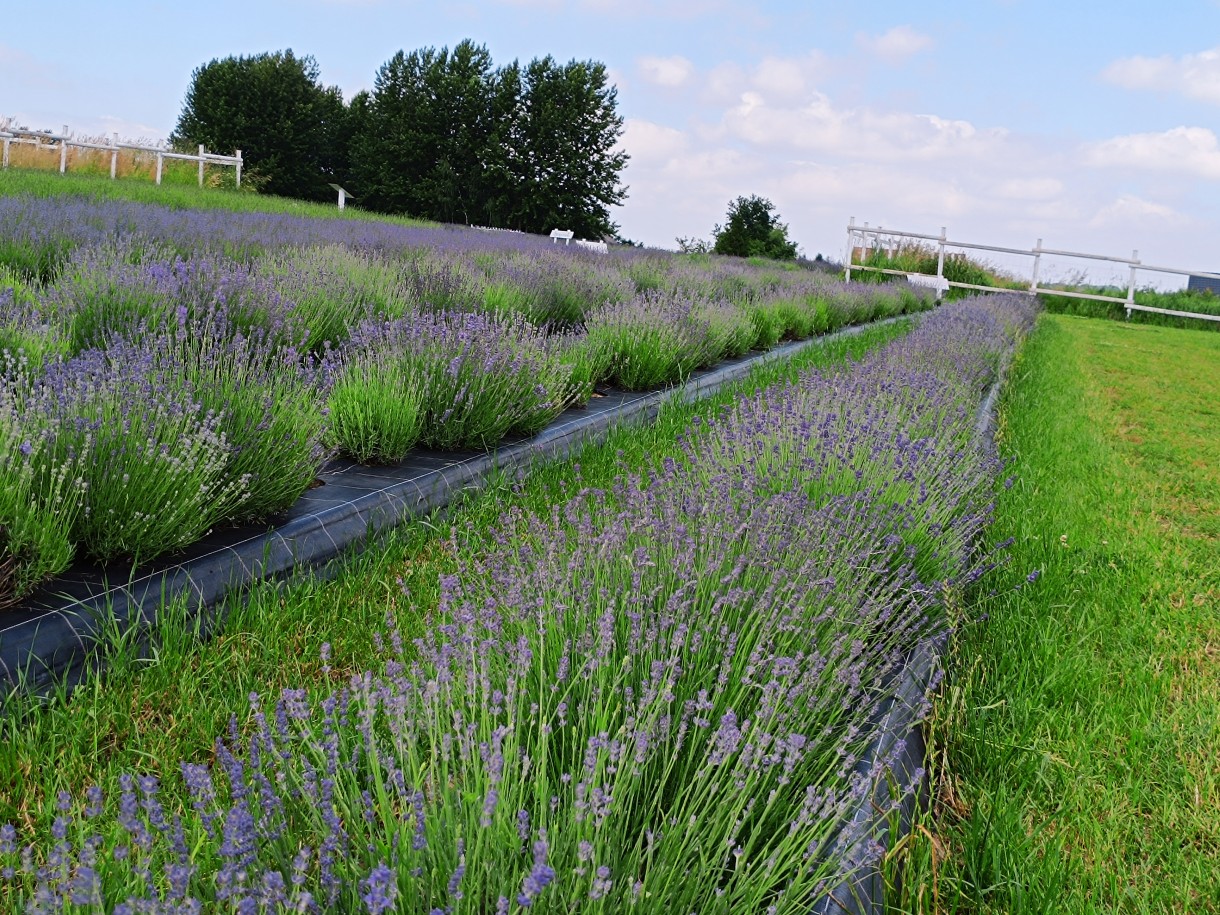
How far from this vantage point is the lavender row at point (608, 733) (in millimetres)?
1364

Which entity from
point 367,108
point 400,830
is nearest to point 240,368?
point 400,830

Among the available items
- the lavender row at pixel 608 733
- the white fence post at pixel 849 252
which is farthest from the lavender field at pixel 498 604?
the white fence post at pixel 849 252

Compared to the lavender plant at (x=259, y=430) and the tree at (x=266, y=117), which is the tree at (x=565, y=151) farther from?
the lavender plant at (x=259, y=430)

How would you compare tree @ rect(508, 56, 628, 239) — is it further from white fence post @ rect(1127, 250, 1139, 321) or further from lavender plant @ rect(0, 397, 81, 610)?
lavender plant @ rect(0, 397, 81, 610)

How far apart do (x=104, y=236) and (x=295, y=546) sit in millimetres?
4440

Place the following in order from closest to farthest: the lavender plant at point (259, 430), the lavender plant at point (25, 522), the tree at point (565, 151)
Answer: the lavender plant at point (25, 522) → the lavender plant at point (259, 430) → the tree at point (565, 151)

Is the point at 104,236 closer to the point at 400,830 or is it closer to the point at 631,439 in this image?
the point at 631,439

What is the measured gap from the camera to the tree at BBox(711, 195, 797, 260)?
27.3m

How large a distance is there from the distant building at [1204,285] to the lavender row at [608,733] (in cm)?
2481

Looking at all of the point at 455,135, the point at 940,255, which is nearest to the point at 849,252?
the point at 940,255

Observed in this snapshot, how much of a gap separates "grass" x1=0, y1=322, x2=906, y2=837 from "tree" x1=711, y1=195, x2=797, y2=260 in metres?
24.7

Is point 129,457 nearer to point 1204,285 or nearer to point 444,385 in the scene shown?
point 444,385

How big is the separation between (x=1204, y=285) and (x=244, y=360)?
2858 cm

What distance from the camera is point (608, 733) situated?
173 cm
